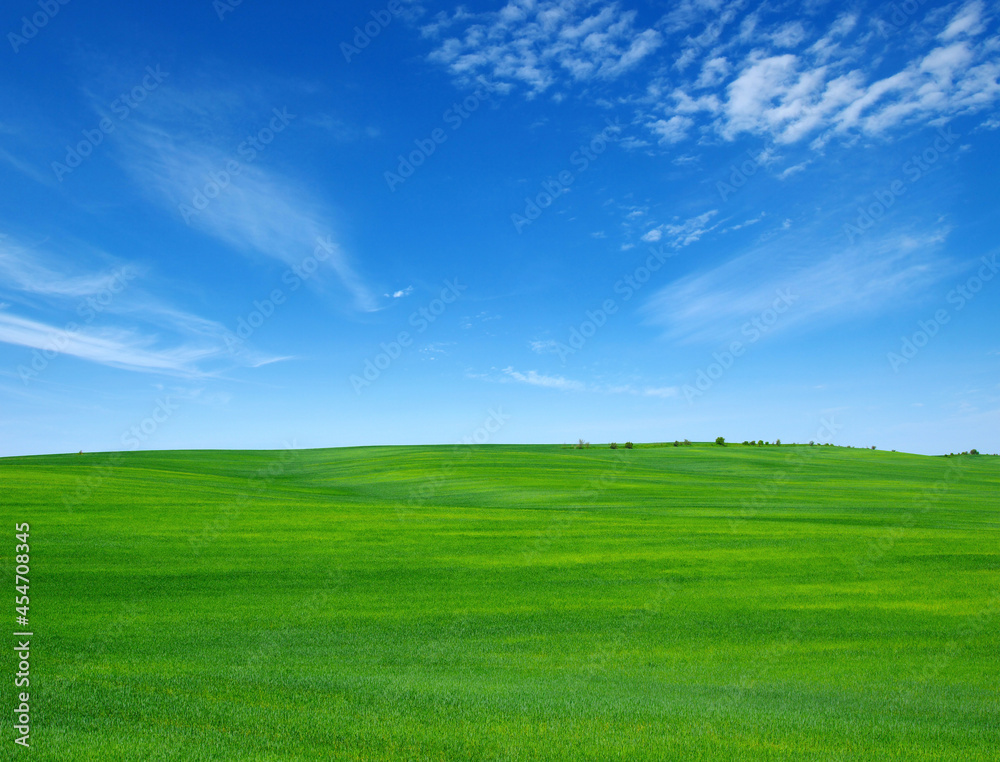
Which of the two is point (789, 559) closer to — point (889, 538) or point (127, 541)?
point (889, 538)

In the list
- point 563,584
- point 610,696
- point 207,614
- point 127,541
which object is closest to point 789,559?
point 563,584

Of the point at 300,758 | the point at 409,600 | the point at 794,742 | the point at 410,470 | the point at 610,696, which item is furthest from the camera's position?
the point at 410,470

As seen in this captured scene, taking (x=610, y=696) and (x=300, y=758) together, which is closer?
(x=300, y=758)

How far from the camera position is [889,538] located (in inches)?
838

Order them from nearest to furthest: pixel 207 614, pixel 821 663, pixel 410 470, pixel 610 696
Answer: pixel 610 696, pixel 821 663, pixel 207 614, pixel 410 470

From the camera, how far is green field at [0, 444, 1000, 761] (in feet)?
23.4

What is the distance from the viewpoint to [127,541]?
1834 cm

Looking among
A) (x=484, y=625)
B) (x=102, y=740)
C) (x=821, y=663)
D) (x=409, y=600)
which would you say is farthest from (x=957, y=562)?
(x=102, y=740)

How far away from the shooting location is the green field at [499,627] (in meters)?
7.12

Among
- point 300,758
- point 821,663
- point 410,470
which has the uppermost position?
point 410,470

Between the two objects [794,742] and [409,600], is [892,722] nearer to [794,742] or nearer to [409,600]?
[794,742]

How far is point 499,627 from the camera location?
13141 millimetres

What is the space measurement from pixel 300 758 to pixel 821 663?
31.5 feet

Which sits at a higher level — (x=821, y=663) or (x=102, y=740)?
(x=102, y=740)
